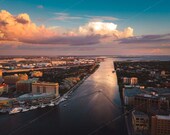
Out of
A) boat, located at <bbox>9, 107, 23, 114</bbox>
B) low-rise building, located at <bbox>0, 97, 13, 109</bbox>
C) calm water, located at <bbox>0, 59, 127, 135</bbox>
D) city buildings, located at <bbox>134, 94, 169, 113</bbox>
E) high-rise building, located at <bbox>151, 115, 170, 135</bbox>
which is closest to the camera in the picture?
high-rise building, located at <bbox>151, 115, 170, 135</bbox>

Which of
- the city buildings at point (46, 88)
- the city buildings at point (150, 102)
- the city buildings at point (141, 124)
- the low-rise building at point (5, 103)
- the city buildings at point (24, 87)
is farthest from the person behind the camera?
the city buildings at point (24, 87)

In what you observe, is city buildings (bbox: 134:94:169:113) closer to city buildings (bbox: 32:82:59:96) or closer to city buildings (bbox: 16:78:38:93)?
city buildings (bbox: 32:82:59:96)

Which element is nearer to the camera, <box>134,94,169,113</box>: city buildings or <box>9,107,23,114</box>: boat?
<box>134,94,169,113</box>: city buildings

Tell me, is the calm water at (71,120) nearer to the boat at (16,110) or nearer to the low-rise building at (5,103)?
the boat at (16,110)

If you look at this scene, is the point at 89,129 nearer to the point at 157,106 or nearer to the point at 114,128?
the point at 114,128

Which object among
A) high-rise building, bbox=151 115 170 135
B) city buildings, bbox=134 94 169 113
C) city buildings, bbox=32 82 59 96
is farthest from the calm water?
city buildings, bbox=32 82 59 96

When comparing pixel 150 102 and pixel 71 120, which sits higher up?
pixel 150 102

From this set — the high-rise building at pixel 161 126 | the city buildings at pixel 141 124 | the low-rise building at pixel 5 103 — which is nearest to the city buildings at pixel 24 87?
the low-rise building at pixel 5 103

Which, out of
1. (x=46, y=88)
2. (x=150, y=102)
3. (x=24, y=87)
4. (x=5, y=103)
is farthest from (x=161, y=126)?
(x=24, y=87)

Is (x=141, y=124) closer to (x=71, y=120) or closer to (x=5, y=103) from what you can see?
(x=71, y=120)
